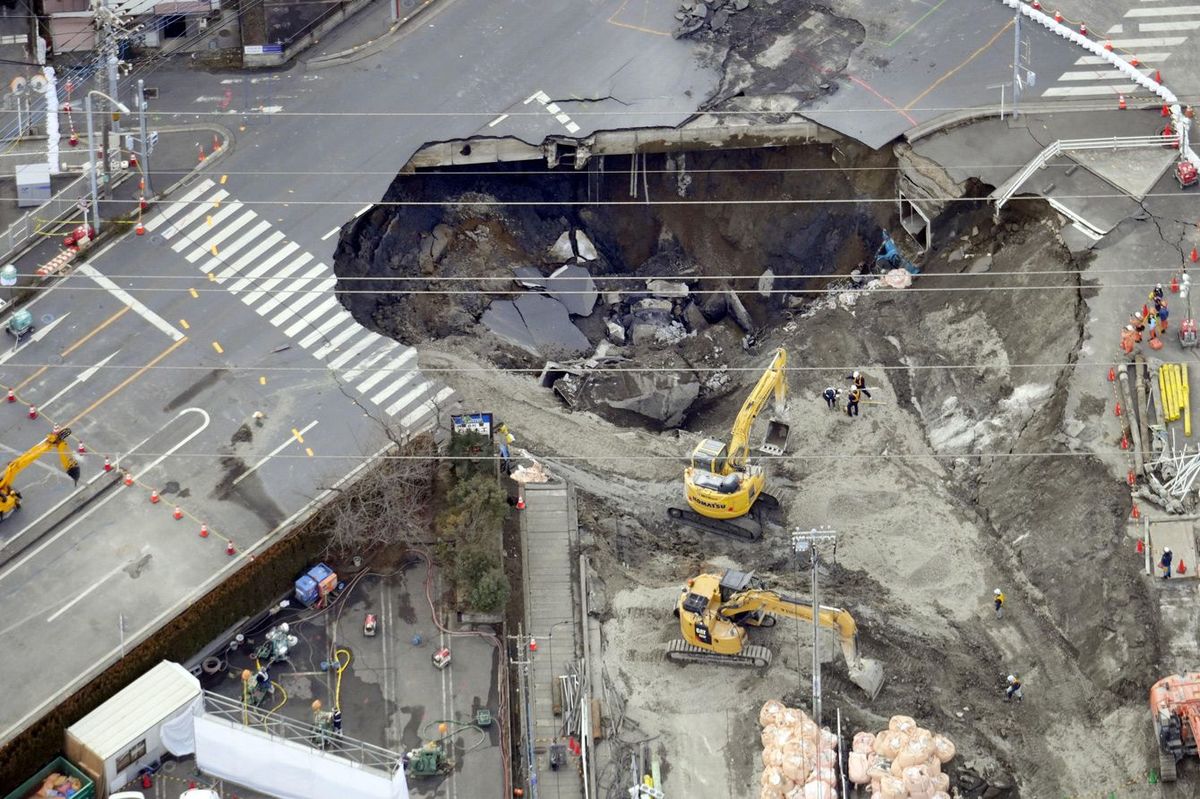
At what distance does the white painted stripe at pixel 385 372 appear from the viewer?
3858 inches

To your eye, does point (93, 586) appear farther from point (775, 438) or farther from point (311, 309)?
point (775, 438)

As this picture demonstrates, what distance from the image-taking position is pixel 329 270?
332 ft

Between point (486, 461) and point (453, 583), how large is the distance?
4.90 meters

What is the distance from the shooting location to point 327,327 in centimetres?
9956

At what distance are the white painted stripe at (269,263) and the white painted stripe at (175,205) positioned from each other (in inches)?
155

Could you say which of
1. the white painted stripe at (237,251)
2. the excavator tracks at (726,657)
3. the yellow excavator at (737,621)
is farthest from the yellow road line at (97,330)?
the excavator tracks at (726,657)

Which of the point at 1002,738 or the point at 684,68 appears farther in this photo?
the point at 684,68

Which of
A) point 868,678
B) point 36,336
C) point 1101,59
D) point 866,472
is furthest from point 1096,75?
point 36,336

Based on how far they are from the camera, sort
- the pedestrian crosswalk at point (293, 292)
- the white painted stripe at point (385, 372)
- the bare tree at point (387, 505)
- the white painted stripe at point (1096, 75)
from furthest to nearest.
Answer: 1. the white painted stripe at point (1096, 75)
2. the pedestrian crosswalk at point (293, 292)
3. the white painted stripe at point (385, 372)
4. the bare tree at point (387, 505)

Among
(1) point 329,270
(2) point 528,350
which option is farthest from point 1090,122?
(1) point 329,270

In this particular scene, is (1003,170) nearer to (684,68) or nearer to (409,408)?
(684,68)

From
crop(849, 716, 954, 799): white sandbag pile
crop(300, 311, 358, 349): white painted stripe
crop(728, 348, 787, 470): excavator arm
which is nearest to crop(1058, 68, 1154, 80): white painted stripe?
crop(728, 348, 787, 470): excavator arm

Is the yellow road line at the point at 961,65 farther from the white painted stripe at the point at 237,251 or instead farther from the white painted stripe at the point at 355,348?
the white painted stripe at the point at 237,251

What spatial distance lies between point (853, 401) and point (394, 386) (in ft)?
59.9
